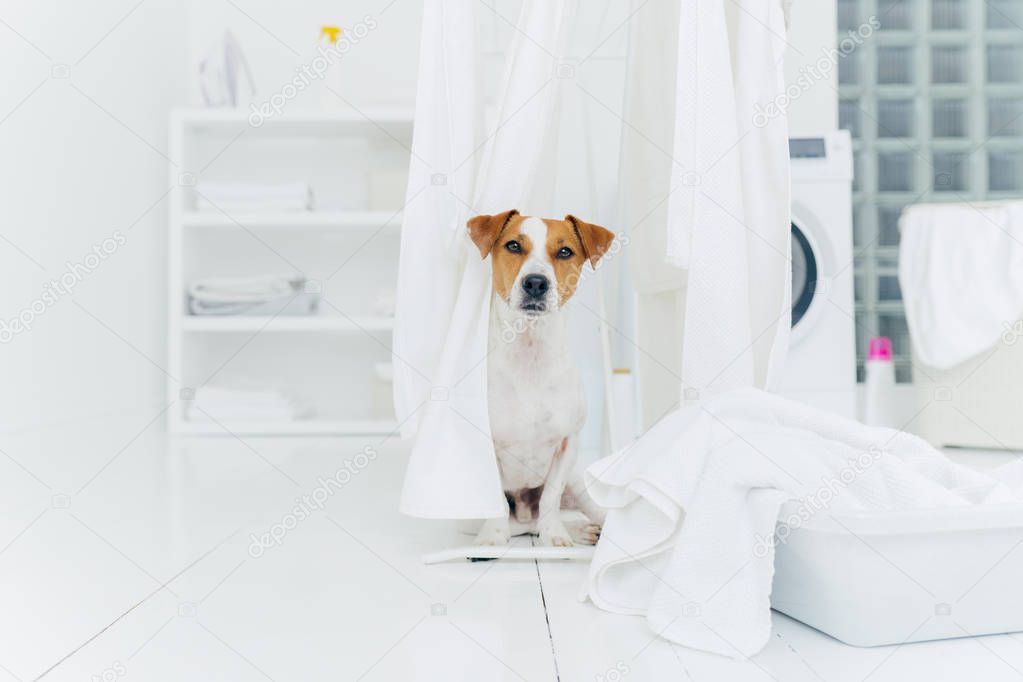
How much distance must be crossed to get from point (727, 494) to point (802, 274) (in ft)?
6.23

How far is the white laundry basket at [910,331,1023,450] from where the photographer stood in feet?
8.26

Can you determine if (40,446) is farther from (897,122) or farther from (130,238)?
(897,122)

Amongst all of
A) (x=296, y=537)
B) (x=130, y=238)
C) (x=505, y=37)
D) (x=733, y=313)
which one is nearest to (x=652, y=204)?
(x=733, y=313)

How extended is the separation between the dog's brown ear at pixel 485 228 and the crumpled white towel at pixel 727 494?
1.44ft

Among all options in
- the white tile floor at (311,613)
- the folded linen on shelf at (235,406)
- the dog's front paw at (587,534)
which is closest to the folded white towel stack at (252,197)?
the folded linen on shelf at (235,406)

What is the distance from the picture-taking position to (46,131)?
9.15 feet

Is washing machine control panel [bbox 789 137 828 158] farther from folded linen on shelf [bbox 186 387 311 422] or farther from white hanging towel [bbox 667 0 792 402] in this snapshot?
folded linen on shelf [bbox 186 387 311 422]

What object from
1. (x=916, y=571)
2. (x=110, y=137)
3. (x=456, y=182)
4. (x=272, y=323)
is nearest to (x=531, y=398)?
(x=456, y=182)

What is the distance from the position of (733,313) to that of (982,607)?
59cm

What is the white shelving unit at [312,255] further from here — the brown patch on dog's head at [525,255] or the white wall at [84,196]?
the brown patch on dog's head at [525,255]

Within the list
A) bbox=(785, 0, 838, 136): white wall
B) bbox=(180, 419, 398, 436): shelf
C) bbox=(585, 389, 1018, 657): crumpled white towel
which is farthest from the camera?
bbox=(785, 0, 838, 136): white wall

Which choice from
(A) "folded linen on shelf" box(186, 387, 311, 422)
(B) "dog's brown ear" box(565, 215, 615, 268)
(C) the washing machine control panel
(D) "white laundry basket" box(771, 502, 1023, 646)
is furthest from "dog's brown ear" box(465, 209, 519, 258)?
(A) "folded linen on shelf" box(186, 387, 311, 422)

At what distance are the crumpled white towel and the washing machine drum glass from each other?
154cm

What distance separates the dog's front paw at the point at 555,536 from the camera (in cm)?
141
